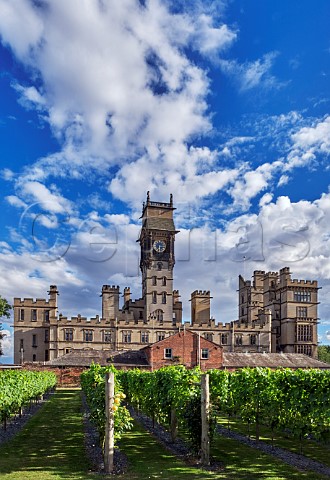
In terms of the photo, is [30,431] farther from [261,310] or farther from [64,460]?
[261,310]

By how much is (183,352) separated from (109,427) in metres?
40.9

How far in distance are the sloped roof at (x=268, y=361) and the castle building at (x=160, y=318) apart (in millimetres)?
20806

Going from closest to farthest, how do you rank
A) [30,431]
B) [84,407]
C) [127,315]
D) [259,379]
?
[259,379], [30,431], [84,407], [127,315]

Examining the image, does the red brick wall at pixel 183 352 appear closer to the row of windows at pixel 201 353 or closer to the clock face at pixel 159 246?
the row of windows at pixel 201 353

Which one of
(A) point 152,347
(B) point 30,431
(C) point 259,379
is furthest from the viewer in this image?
(A) point 152,347

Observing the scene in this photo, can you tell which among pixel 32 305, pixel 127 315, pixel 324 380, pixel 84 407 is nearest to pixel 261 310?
pixel 127 315

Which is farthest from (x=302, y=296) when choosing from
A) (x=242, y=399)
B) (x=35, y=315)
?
(x=242, y=399)

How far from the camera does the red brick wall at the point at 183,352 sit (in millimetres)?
54222

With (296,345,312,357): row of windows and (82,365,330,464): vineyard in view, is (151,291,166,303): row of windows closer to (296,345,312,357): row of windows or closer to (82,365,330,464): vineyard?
(296,345,312,357): row of windows

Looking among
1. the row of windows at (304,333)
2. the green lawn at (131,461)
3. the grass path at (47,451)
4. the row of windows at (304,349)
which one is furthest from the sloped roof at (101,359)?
the row of windows at (304,333)

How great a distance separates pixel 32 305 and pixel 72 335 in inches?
358

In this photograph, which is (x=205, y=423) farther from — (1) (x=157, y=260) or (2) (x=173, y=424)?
(1) (x=157, y=260)

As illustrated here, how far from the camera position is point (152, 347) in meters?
54.8

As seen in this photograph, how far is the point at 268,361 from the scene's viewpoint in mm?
55500
